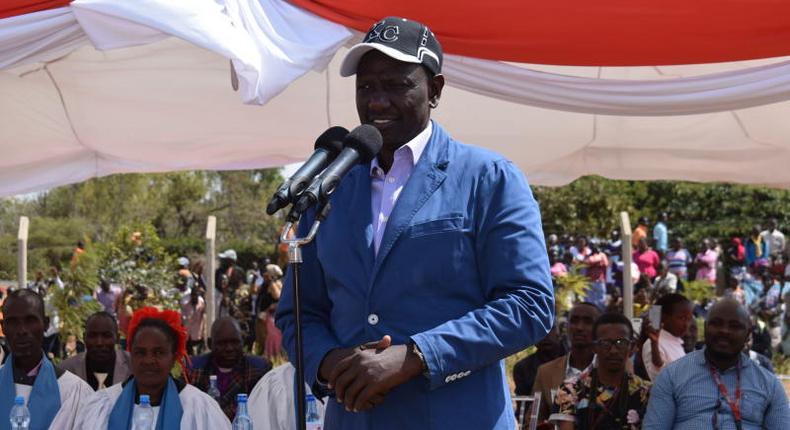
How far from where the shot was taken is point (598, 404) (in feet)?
20.5

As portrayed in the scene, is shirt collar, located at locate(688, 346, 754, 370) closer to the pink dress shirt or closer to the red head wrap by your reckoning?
the red head wrap

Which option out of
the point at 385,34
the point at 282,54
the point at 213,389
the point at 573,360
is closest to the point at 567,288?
the point at 573,360

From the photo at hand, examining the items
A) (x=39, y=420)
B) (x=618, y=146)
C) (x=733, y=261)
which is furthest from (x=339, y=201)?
(x=733, y=261)

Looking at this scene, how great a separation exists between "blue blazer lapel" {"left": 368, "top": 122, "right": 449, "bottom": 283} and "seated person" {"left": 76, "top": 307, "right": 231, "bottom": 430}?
306cm

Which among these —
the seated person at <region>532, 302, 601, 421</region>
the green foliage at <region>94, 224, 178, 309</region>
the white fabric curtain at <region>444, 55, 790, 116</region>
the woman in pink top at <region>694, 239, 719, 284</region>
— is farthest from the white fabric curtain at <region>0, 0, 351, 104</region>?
the woman in pink top at <region>694, 239, 719, 284</region>

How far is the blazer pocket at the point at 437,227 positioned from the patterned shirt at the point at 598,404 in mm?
3650

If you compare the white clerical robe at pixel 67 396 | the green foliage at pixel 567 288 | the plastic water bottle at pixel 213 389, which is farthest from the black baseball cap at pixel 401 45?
the green foliage at pixel 567 288

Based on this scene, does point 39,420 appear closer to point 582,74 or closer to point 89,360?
point 89,360

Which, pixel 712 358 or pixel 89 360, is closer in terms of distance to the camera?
pixel 712 358

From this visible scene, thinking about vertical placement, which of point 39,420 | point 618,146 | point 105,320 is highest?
point 618,146

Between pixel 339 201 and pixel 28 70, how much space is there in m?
4.61

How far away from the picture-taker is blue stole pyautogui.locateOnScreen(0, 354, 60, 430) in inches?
231

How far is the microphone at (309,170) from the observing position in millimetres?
2486

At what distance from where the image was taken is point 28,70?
23.0 feet
